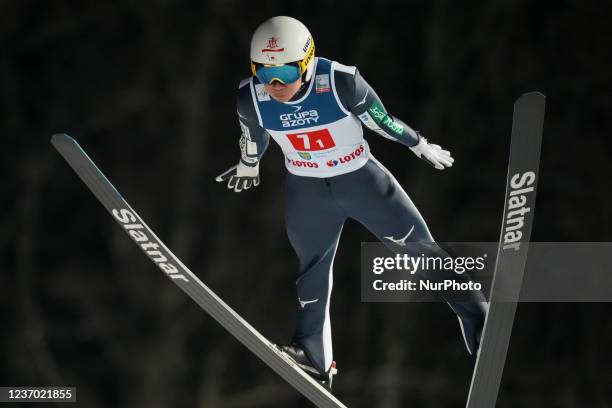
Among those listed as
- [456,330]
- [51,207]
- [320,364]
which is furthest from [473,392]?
[51,207]

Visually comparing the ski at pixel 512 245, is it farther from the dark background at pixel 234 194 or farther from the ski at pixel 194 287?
the dark background at pixel 234 194

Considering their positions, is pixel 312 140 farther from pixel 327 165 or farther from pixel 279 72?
pixel 279 72

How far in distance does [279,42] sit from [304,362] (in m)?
1.59

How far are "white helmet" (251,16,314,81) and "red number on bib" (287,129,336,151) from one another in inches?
14.6

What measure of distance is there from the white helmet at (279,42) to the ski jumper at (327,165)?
0.20m

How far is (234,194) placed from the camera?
10.5 meters

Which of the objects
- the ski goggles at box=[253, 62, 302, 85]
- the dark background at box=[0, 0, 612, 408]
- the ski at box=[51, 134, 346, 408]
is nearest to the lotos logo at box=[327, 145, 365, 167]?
the ski goggles at box=[253, 62, 302, 85]

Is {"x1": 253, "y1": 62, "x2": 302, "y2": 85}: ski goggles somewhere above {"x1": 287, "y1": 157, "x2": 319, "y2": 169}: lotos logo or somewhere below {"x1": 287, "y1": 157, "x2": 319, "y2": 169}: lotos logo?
above

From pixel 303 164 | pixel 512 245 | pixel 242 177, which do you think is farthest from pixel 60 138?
pixel 512 245

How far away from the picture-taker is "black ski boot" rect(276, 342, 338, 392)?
544 centimetres

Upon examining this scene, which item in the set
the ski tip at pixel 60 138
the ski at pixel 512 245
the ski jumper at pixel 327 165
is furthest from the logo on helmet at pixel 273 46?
the ski tip at pixel 60 138

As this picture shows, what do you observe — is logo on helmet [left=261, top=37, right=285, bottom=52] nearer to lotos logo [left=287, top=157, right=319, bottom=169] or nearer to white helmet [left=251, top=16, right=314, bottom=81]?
white helmet [left=251, top=16, right=314, bottom=81]

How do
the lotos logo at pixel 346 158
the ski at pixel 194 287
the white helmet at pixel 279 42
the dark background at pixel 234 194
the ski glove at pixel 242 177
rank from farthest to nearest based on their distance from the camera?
the dark background at pixel 234 194 → the ski at pixel 194 287 → the ski glove at pixel 242 177 → the lotos logo at pixel 346 158 → the white helmet at pixel 279 42

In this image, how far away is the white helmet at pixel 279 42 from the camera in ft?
15.2
